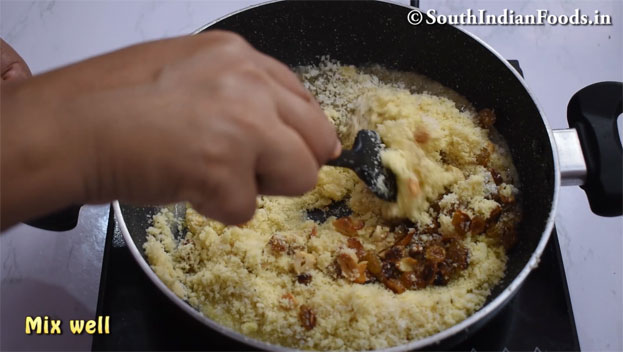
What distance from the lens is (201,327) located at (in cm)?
78

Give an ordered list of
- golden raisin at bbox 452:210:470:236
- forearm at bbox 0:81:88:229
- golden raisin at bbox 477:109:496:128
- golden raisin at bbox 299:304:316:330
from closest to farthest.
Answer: forearm at bbox 0:81:88:229 → golden raisin at bbox 299:304:316:330 → golden raisin at bbox 452:210:470:236 → golden raisin at bbox 477:109:496:128

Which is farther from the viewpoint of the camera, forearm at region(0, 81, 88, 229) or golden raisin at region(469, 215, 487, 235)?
golden raisin at region(469, 215, 487, 235)

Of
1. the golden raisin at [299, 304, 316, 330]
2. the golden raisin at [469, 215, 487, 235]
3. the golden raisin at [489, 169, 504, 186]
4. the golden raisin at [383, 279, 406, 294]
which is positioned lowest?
the golden raisin at [383, 279, 406, 294]

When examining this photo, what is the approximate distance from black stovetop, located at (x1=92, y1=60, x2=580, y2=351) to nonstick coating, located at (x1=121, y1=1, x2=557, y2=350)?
6 centimetres

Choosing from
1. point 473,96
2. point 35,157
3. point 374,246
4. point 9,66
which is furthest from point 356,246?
point 9,66

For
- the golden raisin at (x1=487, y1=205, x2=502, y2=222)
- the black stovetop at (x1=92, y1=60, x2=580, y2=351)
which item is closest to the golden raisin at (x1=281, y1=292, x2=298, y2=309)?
the black stovetop at (x1=92, y1=60, x2=580, y2=351)

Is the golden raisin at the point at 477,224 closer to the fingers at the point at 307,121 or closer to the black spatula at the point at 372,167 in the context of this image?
the black spatula at the point at 372,167

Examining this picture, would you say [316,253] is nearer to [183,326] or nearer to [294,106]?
[183,326]

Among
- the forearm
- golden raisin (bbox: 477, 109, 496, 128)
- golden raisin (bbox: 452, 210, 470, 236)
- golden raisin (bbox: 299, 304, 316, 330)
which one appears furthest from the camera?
golden raisin (bbox: 477, 109, 496, 128)

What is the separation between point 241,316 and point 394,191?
11.9 inches

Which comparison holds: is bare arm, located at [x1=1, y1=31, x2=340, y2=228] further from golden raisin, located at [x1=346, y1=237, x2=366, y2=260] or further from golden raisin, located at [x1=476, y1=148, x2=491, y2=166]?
golden raisin, located at [x1=476, y1=148, x2=491, y2=166]

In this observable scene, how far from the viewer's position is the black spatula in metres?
0.84

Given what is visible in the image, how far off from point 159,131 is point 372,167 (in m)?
0.42

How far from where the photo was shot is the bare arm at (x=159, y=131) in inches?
19.6
